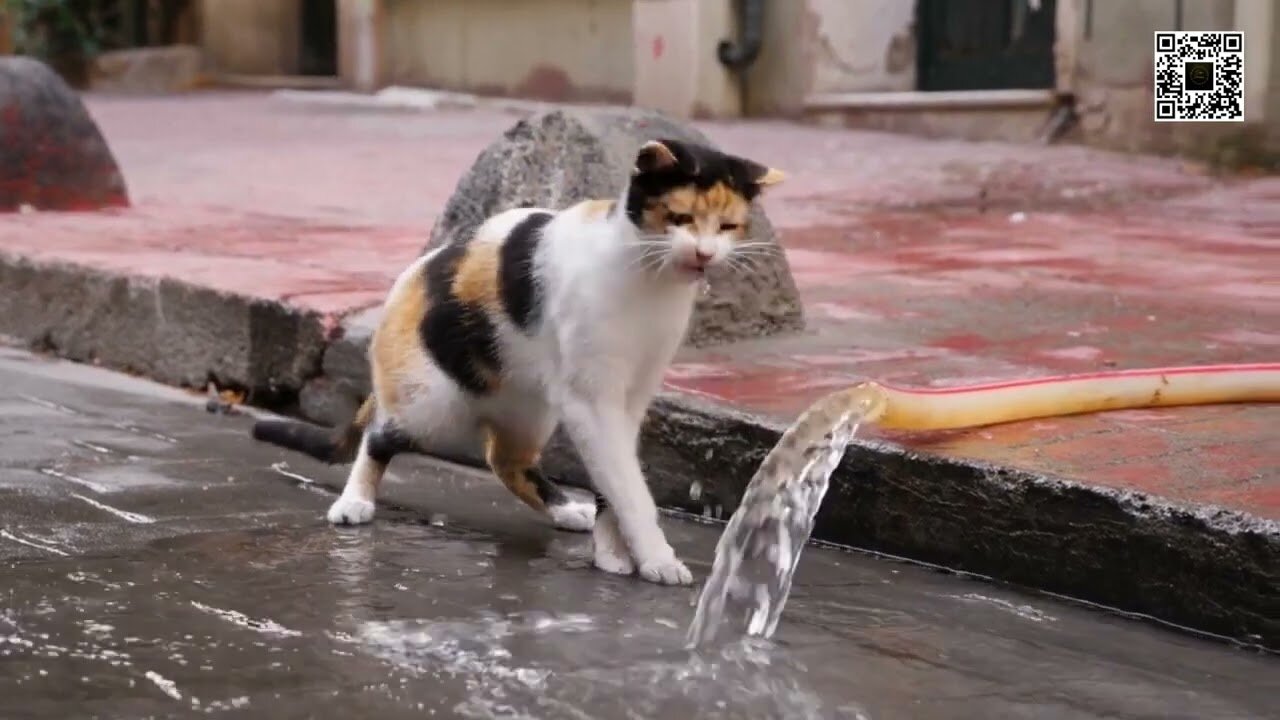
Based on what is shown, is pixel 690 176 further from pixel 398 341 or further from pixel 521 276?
pixel 398 341

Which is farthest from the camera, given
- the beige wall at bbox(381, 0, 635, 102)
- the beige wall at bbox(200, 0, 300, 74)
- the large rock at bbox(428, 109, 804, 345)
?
the beige wall at bbox(200, 0, 300, 74)

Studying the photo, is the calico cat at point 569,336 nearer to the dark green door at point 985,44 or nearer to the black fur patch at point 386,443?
the black fur patch at point 386,443

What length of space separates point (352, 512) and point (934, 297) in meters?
2.41

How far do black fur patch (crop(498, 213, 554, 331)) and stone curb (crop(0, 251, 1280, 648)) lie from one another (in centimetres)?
61

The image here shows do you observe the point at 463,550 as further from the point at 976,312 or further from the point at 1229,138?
the point at 1229,138

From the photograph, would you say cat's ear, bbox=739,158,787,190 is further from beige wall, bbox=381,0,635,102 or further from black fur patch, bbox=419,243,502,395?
beige wall, bbox=381,0,635,102

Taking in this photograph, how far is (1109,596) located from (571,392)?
104cm

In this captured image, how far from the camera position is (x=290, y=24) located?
65.0 feet

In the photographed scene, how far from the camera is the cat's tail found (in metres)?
4.30

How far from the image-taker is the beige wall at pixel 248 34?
1936 cm

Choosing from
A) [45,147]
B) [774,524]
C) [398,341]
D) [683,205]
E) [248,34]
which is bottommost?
[774,524]

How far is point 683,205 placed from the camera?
3.33 metres

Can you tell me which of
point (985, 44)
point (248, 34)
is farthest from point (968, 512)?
point (248, 34)

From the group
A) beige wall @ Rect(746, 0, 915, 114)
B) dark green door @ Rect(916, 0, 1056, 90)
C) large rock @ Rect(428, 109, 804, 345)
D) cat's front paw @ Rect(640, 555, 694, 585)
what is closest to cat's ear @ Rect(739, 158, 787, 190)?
cat's front paw @ Rect(640, 555, 694, 585)
